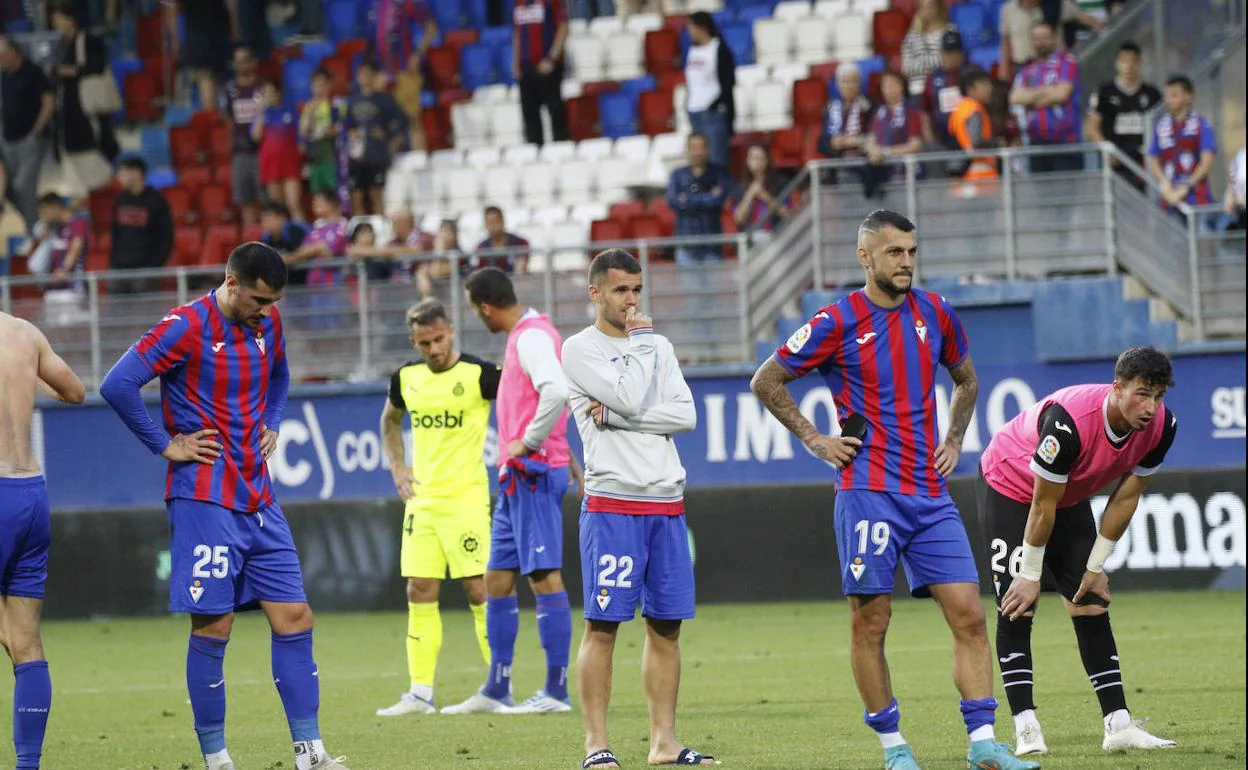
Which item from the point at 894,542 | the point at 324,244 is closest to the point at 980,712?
the point at 894,542

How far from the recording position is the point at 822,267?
18.9 m

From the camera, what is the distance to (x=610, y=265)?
8.53 metres

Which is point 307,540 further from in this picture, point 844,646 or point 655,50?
point 655,50

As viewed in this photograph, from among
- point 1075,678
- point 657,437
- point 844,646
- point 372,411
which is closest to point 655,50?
point 372,411

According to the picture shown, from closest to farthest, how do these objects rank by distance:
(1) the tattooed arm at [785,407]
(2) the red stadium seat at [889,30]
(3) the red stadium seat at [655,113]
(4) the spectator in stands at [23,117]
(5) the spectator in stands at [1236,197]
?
(1) the tattooed arm at [785,407] < (5) the spectator in stands at [1236,197] < (2) the red stadium seat at [889,30] < (3) the red stadium seat at [655,113] < (4) the spectator in stands at [23,117]

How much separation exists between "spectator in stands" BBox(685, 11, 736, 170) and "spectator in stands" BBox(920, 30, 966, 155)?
2.33 meters

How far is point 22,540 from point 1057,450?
14.1ft

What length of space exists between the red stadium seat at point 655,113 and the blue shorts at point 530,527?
12.9 metres

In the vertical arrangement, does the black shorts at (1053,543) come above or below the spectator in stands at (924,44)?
below

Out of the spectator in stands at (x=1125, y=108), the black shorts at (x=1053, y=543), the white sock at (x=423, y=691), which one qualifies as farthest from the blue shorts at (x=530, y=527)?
the spectator in stands at (x=1125, y=108)

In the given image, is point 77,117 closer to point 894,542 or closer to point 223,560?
point 223,560

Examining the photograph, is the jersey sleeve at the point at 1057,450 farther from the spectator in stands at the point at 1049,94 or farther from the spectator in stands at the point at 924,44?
the spectator in stands at the point at 924,44

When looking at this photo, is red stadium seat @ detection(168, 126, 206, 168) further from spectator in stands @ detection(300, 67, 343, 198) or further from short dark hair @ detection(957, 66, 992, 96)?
short dark hair @ detection(957, 66, 992, 96)

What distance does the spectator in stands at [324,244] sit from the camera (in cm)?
2009
